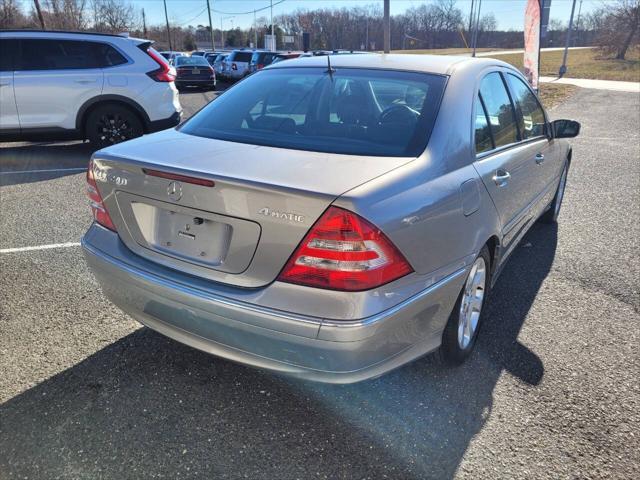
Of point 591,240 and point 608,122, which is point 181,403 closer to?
point 591,240

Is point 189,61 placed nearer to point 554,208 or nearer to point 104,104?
point 104,104

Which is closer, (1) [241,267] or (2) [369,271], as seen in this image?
(2) [369,271]

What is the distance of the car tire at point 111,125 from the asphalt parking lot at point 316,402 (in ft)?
14.3

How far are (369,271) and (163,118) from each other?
271 inches

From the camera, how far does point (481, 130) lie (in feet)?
8.80

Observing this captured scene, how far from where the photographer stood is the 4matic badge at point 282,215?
5.99ft

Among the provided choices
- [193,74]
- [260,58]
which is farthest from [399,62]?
[260,58]

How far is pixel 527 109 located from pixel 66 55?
6.66 metres

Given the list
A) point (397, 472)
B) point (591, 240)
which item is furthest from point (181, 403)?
point (591, 240)

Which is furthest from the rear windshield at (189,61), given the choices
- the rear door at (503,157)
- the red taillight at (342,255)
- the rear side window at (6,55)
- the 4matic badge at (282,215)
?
the red taillight at (342,255)

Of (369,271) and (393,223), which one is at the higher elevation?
(393,223)

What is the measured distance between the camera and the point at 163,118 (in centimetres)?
787

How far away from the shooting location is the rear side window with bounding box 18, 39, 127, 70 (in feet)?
23.8

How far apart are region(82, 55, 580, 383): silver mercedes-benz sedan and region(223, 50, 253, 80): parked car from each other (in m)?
23.2
